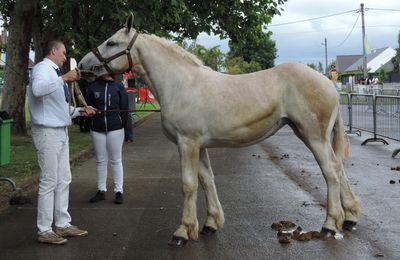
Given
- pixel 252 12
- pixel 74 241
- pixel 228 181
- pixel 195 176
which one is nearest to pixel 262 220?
pixel 195 176

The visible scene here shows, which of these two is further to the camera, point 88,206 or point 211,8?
point 211,8

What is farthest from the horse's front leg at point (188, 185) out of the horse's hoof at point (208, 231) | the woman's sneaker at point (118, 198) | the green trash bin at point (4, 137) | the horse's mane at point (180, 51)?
the green trash bin at point (4, 137)

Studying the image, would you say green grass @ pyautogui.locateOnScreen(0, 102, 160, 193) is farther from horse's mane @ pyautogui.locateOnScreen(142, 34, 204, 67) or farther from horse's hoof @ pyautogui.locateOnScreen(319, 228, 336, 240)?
horse's hoof @ pyautogui.locateOnScreen(319, 228, 336, 240)

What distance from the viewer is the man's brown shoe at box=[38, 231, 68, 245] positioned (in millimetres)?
5574

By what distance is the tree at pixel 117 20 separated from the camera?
36.7ft

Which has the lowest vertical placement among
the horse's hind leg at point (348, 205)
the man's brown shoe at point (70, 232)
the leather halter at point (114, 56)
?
the man's brown shoe at point (70, 232)

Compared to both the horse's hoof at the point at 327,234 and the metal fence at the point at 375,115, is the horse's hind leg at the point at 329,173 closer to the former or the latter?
the horse's hoof at the point at 327,234

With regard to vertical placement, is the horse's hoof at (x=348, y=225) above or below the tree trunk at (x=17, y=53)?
below

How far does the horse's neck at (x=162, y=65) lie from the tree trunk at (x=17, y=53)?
9.75 meters

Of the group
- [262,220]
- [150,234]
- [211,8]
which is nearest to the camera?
[150,234]

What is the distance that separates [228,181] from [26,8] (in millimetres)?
8535

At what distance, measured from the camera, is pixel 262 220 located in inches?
255

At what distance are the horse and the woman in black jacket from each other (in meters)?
1.83

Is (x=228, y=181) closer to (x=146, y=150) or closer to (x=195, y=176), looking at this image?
(x=195, y=176)
